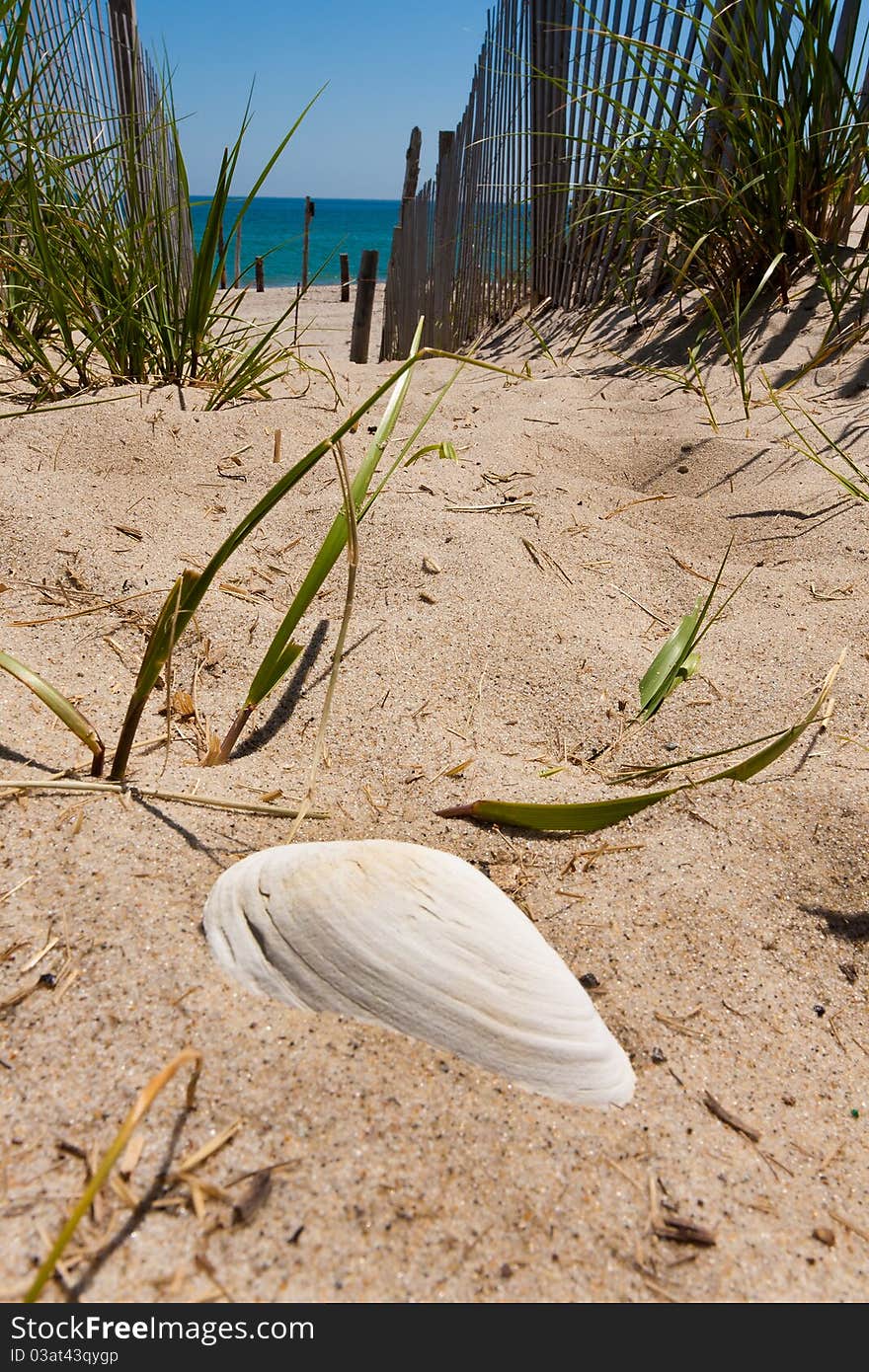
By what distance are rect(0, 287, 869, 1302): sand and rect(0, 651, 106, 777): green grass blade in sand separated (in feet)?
0.24

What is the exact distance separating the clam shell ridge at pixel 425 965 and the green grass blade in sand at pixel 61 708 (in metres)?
0.36

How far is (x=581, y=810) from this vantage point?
1.32 metres

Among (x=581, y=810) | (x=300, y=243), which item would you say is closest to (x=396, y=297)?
(x=581, y=810)

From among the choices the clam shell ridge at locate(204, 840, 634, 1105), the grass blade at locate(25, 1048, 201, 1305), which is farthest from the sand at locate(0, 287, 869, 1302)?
the grass blade at locate(25, 1048, 201, 1305)

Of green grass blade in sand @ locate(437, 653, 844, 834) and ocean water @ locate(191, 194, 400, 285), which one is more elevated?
ocean water @ locate(191, 194, 400, 285)

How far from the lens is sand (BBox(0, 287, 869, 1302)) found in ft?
2.71

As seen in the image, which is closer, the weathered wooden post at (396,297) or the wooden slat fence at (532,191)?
the wooden slat fence at (532,191)

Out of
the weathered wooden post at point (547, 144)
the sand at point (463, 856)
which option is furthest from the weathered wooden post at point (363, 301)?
the sand at point (463, 856)

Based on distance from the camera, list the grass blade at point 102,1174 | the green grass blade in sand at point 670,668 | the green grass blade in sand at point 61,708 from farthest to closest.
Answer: the green grass blade in sand at point 670,668 < the green grass blade in sand at point 61,708 < the grass blade at point 102,1174

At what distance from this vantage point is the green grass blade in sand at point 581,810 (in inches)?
51.9

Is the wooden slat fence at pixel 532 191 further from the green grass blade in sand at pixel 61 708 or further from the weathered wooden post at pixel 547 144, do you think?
the green grass blade in sand at pixel 61 708

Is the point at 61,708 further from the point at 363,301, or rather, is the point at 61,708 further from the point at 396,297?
the point at 396,297

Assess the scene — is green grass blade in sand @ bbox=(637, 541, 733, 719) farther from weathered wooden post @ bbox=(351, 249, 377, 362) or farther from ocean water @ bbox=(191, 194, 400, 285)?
ocean water @ bbox=(191, 194, 400, 285)

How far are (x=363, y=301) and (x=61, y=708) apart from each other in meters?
5.33
